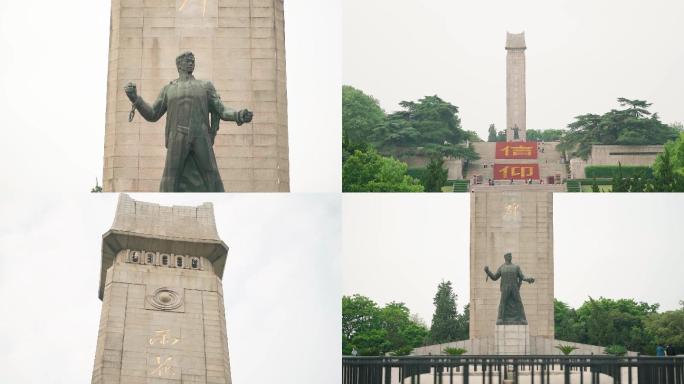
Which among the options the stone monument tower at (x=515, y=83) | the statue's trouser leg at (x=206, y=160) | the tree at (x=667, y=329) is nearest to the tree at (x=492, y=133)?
the stone monument tower at (x=515, y=83)

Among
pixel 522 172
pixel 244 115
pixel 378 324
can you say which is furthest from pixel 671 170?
pixel 244 115

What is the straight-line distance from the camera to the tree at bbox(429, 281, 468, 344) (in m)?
81.8

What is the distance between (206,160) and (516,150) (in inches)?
2578

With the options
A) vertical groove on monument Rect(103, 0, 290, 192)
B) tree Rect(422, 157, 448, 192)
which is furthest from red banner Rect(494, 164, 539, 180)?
vertical groove on monument Rect(103, 0, 290, 192)

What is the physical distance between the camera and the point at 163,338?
41750 millimetres

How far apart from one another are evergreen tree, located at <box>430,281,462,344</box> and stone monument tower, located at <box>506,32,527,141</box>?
18249 millimetres

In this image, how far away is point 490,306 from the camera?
210ft

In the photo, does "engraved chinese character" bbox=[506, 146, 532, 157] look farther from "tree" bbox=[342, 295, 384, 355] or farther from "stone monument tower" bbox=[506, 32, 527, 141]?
"tree" bbox=[342, 295, 384, 355]

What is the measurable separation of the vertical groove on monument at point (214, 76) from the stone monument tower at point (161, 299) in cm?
354

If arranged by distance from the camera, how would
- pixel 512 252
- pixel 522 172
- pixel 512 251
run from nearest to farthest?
pixel 512 252 < pixel 512 251 < pixel 522 172

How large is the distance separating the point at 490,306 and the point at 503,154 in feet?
99.6

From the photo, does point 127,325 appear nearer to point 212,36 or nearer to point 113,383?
point 113,383

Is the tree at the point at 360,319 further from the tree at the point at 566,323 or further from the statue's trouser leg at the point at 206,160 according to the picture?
the statue's trouser leg at the point at 206,160

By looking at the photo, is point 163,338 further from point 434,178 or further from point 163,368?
point 434,178
